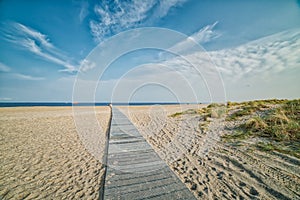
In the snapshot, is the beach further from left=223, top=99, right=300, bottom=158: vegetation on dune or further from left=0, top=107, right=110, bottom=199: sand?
left=223, top=99, right=300, bottom=158: vegetation on dune

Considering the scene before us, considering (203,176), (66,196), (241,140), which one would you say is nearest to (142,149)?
(203,176)

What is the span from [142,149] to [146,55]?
6.59 metres

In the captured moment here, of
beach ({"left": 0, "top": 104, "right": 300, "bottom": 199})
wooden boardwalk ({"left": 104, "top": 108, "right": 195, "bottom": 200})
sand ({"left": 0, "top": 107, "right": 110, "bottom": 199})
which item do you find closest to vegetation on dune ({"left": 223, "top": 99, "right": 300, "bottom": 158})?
beach ({"left": 0, "top": 104, "right": 300, "bottom": 199})

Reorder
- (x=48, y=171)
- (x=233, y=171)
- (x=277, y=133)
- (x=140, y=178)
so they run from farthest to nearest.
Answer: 1. (x=277, y=133)
2. (x=48, y=171)
3. (x=233, y=171)
4. (x=140, y=178)

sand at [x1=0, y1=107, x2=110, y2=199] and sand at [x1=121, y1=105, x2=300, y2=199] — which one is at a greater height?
sand at [x1=121, y1=105, x2=300, y2=199]

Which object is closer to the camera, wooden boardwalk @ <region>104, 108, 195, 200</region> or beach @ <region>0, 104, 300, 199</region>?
wooden boardwalk @ <region>104, 108, 195, 200</region>

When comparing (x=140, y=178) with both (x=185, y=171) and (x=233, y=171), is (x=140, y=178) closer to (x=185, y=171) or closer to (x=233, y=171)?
(x=185, y=171)

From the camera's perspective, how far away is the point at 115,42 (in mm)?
6738

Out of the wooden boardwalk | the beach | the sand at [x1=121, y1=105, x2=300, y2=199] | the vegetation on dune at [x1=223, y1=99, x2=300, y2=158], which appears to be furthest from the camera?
the vegetation on dune at [x1=223, y1=99, x2=300, y2=158]

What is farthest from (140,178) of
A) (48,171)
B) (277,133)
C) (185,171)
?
(277,133)

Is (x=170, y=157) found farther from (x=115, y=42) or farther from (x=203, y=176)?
(x=115, y=42)

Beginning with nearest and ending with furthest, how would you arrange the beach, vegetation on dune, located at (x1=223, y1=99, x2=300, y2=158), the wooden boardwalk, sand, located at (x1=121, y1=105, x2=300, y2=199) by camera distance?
1. the wooden boardwalk
2. sand, located at (x1=121, y1=105, x2=300, y2=199)
3. the beach
4. vegetation on dune, located at (x1=223, y1=99, x2=300, y2=158)

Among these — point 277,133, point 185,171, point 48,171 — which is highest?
point 277,133

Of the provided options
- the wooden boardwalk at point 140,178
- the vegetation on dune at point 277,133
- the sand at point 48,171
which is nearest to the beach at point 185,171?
the sand at point 48,171
